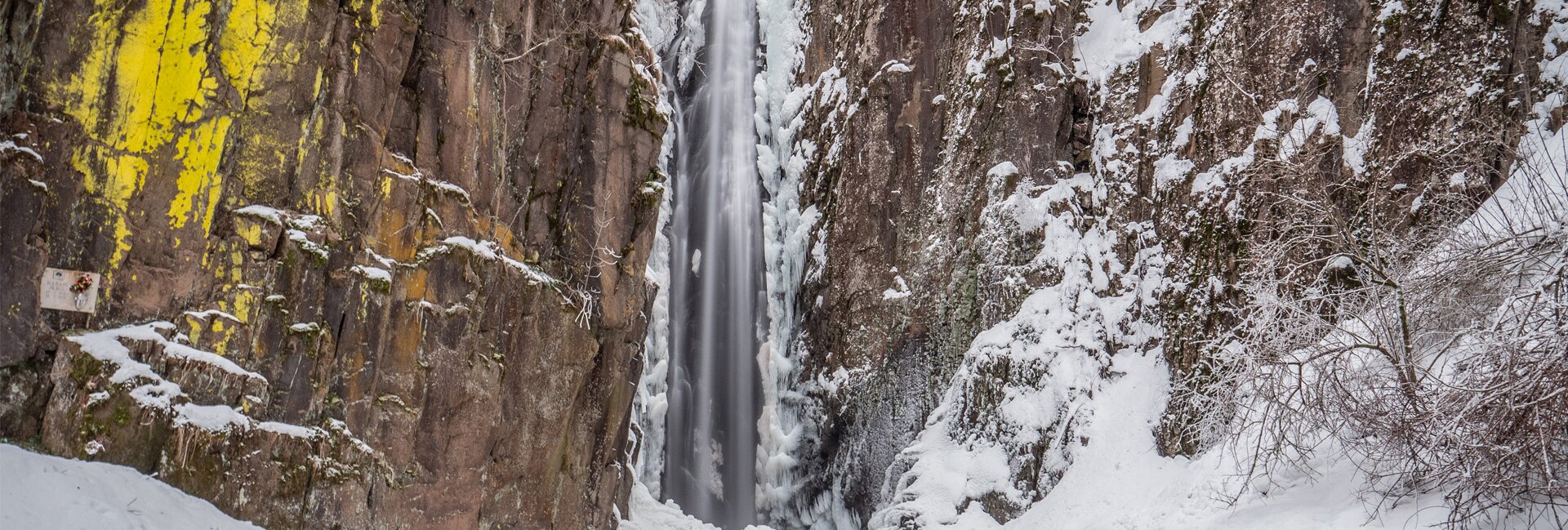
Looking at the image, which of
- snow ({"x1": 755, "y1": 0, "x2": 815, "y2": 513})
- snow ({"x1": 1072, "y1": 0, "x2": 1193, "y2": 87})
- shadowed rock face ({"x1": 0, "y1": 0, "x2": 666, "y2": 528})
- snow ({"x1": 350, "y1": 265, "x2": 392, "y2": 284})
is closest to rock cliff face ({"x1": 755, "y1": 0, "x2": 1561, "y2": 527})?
snow ({"x1": 1072, "y1": 0, "x2": 1193, "y2": 87})

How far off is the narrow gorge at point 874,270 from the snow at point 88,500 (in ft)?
0.13

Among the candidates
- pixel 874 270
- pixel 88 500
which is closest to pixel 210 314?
pixel 88 500

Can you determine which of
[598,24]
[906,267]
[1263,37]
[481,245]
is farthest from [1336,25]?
[481,245]

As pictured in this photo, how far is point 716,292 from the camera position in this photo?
59.6 feet

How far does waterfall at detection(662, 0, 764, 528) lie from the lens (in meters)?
17.1

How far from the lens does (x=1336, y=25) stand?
35.1ft

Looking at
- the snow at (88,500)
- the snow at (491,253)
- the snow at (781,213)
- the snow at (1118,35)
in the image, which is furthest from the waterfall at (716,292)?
the snow at (88,500)

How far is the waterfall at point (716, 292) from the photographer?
56.0ft

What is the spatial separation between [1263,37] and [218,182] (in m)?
11.7

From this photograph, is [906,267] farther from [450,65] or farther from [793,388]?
[450,65]

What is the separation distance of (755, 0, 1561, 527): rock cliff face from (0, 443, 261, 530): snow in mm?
8738

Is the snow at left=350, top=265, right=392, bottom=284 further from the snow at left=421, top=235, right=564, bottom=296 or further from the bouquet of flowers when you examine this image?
the bouquet of flowers

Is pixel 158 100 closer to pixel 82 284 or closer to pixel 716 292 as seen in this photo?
Answer: pixel 82 284

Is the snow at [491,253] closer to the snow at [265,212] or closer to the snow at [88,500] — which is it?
the snow at [265,212]
